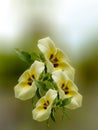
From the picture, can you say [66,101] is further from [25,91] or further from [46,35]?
[46,35]

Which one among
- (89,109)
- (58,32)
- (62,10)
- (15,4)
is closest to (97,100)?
(89,109)

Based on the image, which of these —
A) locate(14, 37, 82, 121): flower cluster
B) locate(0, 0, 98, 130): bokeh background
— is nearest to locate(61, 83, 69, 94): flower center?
locate(14, 37, 82, 121): flower cluster

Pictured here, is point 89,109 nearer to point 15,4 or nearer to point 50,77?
point 15,4

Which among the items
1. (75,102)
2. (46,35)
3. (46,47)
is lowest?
(46,35)

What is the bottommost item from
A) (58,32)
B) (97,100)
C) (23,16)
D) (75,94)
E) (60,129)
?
(97,100)

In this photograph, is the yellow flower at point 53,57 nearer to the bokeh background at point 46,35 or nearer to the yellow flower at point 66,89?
the yellow flower at point 66,89

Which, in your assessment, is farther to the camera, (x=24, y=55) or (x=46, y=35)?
(x=46, y=35)

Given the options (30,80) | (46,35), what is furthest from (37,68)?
(46,35)

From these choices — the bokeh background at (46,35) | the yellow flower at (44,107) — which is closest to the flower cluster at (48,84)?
the yellow flower at (44,107)
